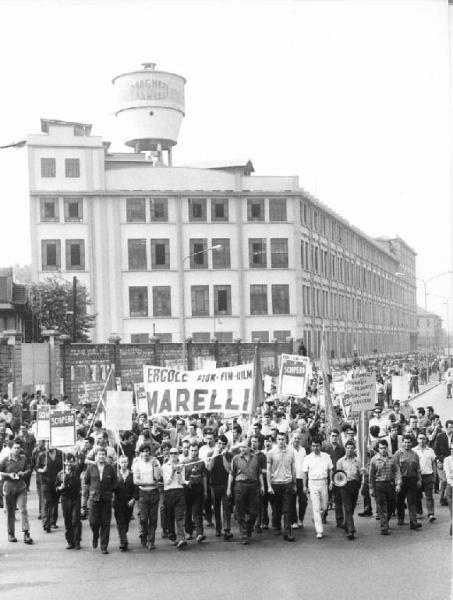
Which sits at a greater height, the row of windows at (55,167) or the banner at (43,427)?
the row of windows at (55,167)

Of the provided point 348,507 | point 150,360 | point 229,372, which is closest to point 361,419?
point 229,372

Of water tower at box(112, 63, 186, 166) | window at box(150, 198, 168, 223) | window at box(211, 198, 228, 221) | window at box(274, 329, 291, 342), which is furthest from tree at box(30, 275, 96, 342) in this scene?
water tower at box(112, 63, 186, 166)

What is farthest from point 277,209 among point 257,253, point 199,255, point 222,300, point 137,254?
point 137,254

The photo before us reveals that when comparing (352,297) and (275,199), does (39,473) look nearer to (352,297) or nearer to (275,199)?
(275,199)

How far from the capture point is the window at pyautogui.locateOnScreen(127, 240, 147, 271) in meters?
64.5

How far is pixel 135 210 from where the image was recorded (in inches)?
2539

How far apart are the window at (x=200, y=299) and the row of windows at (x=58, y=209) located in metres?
9.67

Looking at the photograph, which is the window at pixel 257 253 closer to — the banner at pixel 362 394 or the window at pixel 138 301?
the window at pixel 138 301

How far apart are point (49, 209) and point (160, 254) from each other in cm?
846

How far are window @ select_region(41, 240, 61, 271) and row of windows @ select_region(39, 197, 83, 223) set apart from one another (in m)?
1.62

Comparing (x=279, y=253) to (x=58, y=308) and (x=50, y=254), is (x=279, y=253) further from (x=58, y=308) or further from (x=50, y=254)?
(x=58, y=308)

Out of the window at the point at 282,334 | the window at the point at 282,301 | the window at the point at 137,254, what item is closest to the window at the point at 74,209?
the window at the point at 137,254

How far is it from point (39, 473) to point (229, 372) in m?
3.96

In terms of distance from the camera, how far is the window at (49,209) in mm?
63406
